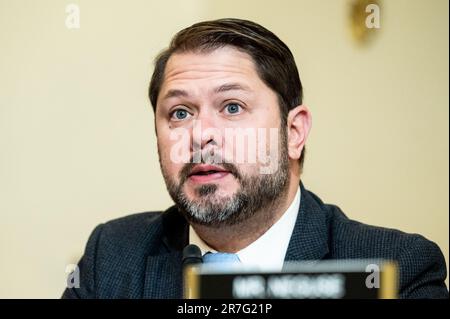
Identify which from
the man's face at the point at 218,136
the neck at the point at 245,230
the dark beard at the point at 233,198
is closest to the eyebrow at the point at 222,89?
the man's face at the point at 218,136

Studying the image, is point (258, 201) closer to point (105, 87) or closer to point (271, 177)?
point (271, 177)

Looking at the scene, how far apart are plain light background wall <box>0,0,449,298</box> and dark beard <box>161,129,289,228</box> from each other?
0.40 feet

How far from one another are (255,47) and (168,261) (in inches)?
18.7

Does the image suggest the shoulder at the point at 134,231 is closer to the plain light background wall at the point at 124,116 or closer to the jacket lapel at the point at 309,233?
the plain light background wall at the point at 124,116

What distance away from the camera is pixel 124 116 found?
1389mm

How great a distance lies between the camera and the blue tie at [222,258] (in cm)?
130

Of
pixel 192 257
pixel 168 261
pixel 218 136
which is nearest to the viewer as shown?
pixel 192 257

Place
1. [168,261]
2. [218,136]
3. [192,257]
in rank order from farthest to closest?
[168,261], [218,136], [192,257]

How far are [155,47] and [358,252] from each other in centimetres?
60

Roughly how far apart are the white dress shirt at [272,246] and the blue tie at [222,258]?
0.04 feet

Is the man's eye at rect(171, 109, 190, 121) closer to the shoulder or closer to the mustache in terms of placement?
the mustache

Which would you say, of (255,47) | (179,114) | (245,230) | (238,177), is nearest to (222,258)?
(245,230)

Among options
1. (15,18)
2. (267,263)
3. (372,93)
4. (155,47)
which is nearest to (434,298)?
(267,263)

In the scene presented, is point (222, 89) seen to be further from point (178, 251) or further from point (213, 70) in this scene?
point (178, 251)
